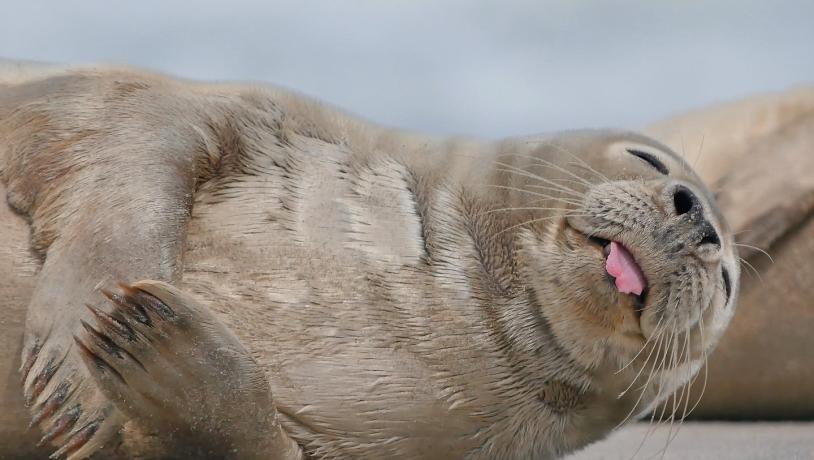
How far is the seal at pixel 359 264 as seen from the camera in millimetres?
3320

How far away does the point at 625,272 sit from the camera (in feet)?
12.0

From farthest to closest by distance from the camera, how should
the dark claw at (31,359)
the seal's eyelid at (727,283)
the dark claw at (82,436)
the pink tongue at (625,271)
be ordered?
1. the seal's eyelid at (727,283)
2. the pink tongue at (625,271)
3. the dark claw at (31,359)
4. the dark claw at (82,436)

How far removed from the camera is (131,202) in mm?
Answer: 3355

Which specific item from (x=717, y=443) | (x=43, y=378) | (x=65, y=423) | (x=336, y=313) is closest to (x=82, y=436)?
(x=65, y=423)

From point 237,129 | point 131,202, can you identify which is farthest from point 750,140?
point 131,202

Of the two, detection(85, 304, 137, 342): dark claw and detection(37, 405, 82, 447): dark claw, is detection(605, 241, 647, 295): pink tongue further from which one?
detection(37, 405, 82, 447): dark claw

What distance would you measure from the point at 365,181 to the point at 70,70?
98cm

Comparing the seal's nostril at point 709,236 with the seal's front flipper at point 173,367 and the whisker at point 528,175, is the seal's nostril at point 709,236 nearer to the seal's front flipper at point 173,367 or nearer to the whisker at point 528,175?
the whisker at point 528,175

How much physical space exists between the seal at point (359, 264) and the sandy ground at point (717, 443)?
3.99 ft

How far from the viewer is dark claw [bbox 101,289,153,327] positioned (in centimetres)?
300

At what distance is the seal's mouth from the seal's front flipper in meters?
1.12

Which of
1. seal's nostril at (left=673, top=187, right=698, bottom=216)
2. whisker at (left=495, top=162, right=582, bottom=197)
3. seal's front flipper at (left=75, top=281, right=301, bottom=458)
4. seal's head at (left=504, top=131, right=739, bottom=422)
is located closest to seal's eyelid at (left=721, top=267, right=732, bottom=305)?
seal's head at (left=504, top=131, right=739, bottom=422)

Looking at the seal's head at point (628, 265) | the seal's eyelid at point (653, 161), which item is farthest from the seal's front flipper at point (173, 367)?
the seal's eyelid at point (653, 161)

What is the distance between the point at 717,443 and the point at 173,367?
353cm
